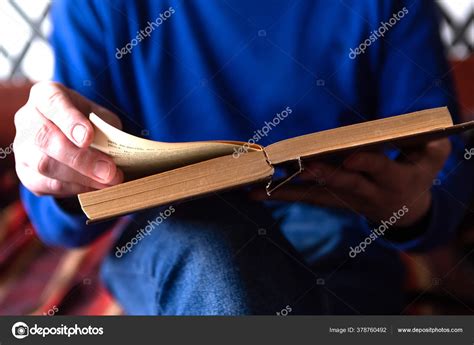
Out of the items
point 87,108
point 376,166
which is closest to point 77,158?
point 87,108

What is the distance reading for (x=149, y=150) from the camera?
354 millimetres

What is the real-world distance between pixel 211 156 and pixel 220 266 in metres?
0.08

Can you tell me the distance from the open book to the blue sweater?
0.23 metres

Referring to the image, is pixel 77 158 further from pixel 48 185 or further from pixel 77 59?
pixel 77 59

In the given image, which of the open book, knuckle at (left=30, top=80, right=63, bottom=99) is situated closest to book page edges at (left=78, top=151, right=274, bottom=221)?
the open book

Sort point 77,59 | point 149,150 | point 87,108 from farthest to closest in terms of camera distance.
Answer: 1. point 77,59
2. point 87,108
3. point 149,150

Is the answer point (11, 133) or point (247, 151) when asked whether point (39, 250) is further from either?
point (247, 151)

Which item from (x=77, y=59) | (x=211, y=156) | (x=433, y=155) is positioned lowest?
(x=433, y=155)

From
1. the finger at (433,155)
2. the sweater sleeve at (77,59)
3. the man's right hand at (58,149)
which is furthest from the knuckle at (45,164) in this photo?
the finger at (433,155)

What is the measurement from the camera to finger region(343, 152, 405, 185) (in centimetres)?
42

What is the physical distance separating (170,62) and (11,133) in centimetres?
22

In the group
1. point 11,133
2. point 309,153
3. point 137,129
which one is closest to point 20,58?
point 11,133
